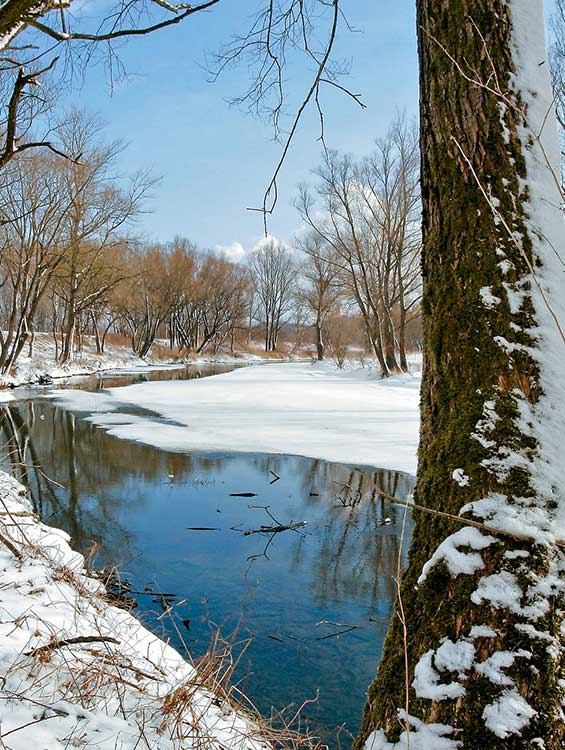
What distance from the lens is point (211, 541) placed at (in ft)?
16.5

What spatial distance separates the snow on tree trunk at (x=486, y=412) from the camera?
3.70ft

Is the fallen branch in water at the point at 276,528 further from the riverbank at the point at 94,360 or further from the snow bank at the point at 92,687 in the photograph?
the riverbank at the point at 94,360

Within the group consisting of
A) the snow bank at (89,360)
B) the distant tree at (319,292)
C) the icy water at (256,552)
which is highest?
the distant tree at (319,292)

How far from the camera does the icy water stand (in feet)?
10.5

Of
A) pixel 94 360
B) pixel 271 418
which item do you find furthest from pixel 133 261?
pixel 271 418

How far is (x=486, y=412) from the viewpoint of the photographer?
134cm

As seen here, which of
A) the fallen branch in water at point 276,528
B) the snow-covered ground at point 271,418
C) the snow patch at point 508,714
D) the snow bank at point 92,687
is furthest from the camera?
the snow-covered ground at point 271,418

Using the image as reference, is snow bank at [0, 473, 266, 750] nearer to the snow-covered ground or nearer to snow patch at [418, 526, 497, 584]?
snow patch at [418, 526, 497, 584]

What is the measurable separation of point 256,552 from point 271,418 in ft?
23.5

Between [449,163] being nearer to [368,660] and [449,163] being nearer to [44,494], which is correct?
[368,660]

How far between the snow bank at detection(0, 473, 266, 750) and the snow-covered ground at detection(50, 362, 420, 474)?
5134 millimetres

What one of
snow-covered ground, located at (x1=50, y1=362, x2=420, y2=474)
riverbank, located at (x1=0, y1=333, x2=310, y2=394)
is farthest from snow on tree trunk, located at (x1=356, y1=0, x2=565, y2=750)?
riverbank, located at (x1=0, y1=333, x2=310, y2=394)

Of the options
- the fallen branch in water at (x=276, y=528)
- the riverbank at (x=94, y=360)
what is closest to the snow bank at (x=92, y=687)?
the fallen branch in water at (x=276, y=528)

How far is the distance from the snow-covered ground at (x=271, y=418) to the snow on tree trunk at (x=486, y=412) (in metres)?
6.01
